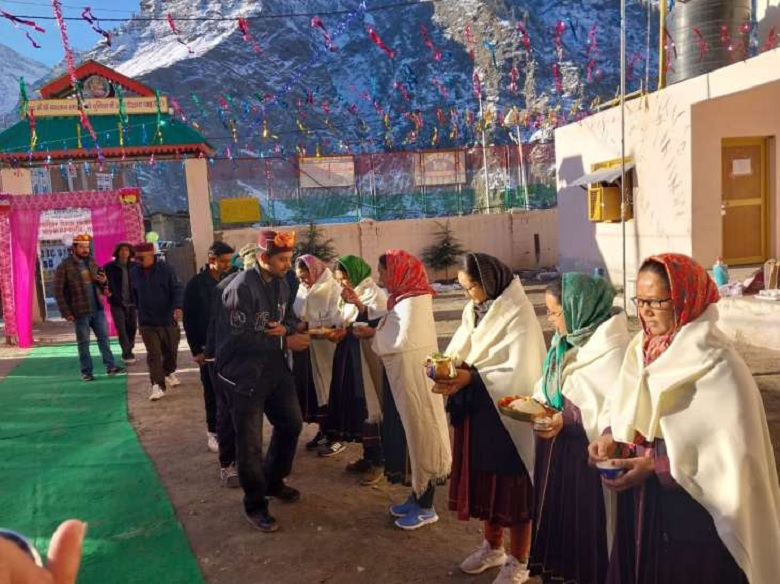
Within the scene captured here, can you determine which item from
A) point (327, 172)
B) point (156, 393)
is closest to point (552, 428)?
point (156, 393)

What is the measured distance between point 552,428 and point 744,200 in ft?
29.6

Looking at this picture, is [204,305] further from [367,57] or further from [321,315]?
[367,57]

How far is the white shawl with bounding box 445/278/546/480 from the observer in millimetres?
2910

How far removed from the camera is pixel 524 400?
8.55 ft

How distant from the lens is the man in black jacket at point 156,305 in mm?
6500

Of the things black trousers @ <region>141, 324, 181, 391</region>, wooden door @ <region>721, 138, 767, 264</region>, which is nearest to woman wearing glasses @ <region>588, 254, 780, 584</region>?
black trousers @ <region>141, 324, 181, 391</region>

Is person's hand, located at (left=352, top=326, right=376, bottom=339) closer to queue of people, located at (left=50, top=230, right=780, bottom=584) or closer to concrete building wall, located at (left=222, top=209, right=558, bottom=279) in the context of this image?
queue of people, located at (left=50, top=230, right=780, bottom=584)

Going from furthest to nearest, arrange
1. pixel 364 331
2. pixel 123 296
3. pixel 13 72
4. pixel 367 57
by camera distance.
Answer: pixel 13 72 → pixel 367 57 → pixel 123 296 → pixel 364 331

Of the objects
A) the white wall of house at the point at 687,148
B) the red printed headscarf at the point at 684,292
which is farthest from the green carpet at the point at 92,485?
the white wall of house at the point at 687,148

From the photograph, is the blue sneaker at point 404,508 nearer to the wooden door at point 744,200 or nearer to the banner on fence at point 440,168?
the wooden door at point 744,200

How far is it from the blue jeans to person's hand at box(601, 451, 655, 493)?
7252mm

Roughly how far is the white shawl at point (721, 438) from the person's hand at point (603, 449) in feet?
0.53

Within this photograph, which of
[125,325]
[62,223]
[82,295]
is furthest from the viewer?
[62,223]

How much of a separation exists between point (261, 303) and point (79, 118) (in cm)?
1168
